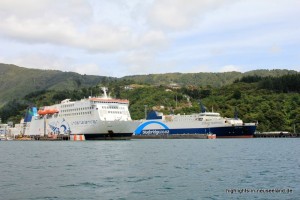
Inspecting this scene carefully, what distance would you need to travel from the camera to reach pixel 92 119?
8200cm

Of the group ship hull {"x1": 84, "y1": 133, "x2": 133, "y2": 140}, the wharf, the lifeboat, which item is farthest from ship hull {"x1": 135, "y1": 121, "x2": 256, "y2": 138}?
ship hull {"x1": 84, "y1": 133, "x2": 133, "y2": 140}

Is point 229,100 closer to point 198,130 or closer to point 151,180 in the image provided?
point 198,130

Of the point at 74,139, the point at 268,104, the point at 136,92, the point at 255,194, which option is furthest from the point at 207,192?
the point at 136,92

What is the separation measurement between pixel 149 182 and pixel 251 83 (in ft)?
536

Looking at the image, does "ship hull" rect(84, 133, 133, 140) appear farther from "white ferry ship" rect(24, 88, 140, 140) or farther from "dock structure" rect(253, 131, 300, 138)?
"dock structure" rect(253, 131, 300, 138)

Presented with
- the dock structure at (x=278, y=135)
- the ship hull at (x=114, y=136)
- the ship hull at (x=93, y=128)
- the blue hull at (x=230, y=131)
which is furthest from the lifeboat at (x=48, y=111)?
the dock structure at (x=278, y=135)

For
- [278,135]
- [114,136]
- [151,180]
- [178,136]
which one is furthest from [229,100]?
[151,180]

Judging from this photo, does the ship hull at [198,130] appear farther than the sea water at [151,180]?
Yes

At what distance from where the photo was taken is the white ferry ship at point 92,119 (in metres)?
79.3

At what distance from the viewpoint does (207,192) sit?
67.9 ft

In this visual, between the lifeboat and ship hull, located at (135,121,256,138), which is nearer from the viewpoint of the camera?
the lifeboat

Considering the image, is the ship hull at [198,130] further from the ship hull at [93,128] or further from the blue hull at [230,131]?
the ship hull at [93,128]

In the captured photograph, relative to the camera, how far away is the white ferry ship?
260 feet

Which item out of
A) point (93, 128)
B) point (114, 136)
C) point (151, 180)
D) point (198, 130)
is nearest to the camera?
point (151, 180)
